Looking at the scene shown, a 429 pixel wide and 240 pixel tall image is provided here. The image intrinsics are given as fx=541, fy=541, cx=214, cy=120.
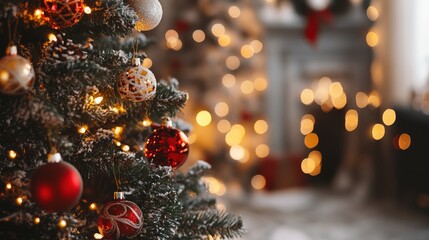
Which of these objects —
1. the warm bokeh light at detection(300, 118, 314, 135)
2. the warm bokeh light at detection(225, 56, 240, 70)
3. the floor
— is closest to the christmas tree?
the floor

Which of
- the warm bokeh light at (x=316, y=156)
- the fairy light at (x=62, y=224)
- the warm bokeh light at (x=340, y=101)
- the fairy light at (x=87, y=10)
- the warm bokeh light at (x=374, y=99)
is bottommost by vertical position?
the fairy light at (x=62, y=224)

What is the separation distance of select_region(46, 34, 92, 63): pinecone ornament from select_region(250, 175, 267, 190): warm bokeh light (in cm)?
273

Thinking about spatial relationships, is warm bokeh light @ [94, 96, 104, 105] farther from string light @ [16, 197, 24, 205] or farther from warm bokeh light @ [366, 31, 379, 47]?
warm bokeh light @ [366, 31, 379, 47]

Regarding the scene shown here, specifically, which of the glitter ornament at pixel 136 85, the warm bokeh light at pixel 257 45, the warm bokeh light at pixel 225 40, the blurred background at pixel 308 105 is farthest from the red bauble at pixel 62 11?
the warm bokeh light at pixel 257 45

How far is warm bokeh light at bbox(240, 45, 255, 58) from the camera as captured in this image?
345 cm

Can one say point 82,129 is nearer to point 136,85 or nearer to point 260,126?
point 136,85

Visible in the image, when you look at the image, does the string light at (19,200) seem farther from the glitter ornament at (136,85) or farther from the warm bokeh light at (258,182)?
the warm bokeh light at (258,182)

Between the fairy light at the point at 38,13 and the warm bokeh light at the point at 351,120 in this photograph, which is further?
the warm bokeh light at the point at 351,120

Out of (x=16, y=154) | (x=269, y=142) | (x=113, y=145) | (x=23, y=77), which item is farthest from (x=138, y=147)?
(x=269, y=142)

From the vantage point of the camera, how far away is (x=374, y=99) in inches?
135

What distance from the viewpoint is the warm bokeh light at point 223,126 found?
3.48 meters

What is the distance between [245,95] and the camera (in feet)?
11.5

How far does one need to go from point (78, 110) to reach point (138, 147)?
0.89 feet

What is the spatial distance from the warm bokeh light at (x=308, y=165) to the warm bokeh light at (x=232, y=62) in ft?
2.74
